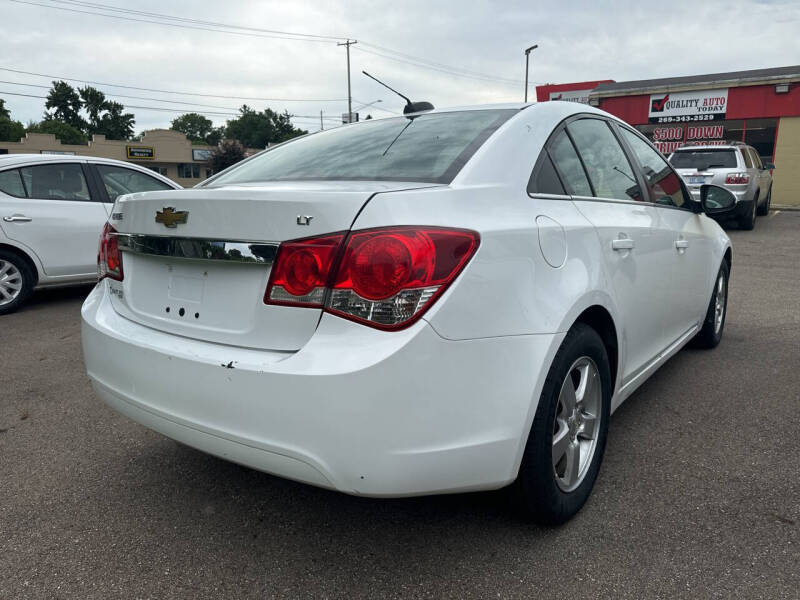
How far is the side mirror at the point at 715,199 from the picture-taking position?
3803mm

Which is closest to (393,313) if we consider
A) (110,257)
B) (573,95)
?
(110,257)

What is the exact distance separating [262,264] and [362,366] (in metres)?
0.47

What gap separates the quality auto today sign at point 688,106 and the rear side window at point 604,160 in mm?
21978

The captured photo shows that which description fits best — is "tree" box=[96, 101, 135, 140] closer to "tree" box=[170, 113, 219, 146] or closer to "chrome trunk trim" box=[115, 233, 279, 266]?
"tree" box=[170, 113, 219, 146]

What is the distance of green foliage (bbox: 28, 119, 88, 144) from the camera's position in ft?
269

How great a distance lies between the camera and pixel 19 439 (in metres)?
3.11

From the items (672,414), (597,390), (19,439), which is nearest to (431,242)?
(597,390)

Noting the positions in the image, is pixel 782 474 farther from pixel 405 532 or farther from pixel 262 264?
pixel 262 264

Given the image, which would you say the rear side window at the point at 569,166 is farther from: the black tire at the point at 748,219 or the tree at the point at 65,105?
the tree at the point at 65,105

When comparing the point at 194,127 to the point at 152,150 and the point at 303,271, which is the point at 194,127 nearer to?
the point at 152,150

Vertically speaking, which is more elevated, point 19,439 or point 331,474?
point 331,474

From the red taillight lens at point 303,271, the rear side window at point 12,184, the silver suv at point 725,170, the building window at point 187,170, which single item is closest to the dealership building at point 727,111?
the silver suv at point 725,170

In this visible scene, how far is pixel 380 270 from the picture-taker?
5.55ft

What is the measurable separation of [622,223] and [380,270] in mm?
1409
